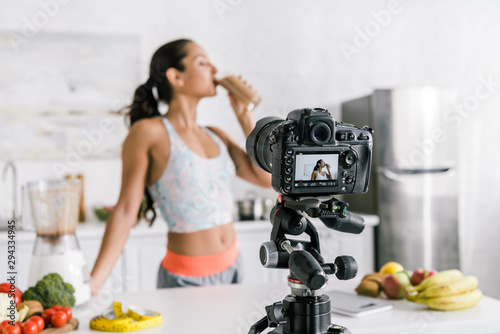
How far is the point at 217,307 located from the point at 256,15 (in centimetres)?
265

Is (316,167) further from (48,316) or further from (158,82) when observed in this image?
(158,82)

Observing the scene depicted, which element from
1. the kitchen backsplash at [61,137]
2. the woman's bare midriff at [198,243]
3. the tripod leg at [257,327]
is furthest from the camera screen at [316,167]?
the kitchen backsplash at [61,137]

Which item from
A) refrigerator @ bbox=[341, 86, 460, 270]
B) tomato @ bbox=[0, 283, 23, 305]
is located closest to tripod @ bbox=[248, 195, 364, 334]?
tomato @ bbox=[0, 283, 23, 305]

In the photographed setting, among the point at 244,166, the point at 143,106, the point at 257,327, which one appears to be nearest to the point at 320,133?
the point at 257,327

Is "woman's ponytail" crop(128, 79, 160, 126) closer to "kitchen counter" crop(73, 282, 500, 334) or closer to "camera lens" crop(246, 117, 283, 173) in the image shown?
"kitchen counter" crop(73, 282, 500, 334)

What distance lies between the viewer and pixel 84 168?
3430 mm

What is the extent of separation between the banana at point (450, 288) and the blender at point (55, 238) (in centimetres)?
88

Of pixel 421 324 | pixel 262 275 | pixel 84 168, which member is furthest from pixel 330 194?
pixel 84 168

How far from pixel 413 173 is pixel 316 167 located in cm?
253

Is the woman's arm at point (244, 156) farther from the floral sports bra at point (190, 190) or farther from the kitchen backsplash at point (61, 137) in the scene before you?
the kitchen backsplash at point (61, 137)

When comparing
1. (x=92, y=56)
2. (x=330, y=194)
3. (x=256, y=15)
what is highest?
(x=256, y=15)

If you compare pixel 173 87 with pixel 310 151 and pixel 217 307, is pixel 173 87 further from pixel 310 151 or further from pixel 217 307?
pixel 310 151

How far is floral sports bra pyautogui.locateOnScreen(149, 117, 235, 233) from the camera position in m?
1.84

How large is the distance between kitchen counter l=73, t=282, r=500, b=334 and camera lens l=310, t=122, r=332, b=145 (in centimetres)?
51
